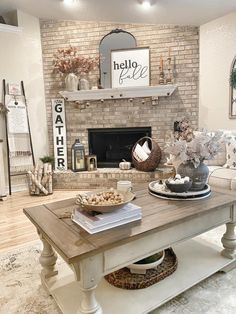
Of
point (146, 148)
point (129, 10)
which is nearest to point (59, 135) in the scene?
point (146, 148)

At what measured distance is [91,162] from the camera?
4270 millimetres

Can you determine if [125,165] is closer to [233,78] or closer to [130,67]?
[130,67]

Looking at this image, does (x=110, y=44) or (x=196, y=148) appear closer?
(x=196, y=148)

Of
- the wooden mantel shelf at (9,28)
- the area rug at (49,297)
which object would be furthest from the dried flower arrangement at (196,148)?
the wooden mantel shelf at (9,28)

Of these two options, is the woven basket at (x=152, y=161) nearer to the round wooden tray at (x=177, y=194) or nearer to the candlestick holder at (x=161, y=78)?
the candlestick holder at (x=161, y=78)

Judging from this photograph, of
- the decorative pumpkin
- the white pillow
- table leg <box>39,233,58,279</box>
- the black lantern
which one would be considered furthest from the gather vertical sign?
table leg <box>39,233,58,279</box>

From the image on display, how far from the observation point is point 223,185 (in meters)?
2.72

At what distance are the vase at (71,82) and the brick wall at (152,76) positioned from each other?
0.69 ft

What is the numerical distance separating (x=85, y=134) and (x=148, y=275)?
310 centimetres

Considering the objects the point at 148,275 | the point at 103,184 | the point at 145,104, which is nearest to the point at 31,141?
the point at 103,184

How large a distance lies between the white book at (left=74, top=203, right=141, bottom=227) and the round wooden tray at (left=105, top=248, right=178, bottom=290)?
0.45m

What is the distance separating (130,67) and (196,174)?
284cm

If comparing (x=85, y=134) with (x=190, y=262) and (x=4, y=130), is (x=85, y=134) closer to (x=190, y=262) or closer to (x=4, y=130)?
(x=4, y=130)

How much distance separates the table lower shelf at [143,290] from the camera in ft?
4.58
